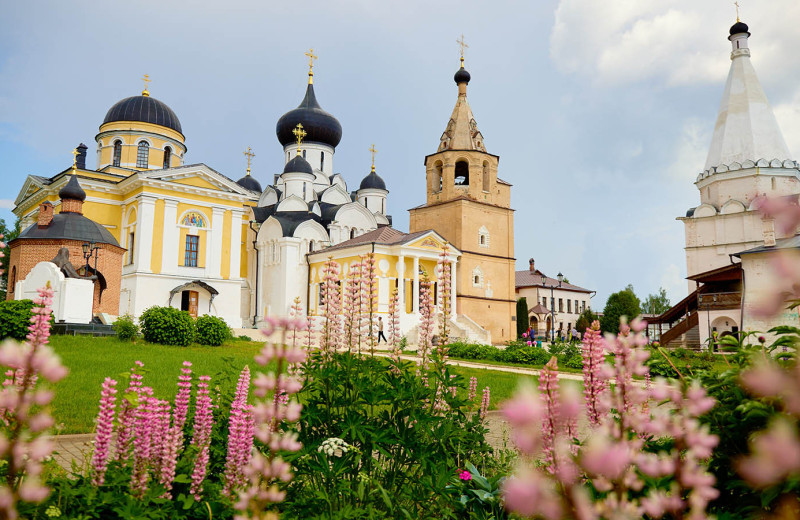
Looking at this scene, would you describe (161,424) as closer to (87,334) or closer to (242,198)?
(87,334)

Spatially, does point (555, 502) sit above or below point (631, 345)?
below

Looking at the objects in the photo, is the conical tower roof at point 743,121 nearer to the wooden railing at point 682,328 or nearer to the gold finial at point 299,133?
the wooden railing at point 682,328

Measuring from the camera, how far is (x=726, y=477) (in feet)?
7.98

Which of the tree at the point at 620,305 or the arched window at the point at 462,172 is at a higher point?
the arched window at the point at 462,172

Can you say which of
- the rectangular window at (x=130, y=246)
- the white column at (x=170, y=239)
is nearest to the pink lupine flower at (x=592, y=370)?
the white column at (x=170, y=239)

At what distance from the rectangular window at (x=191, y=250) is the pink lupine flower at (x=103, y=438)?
30.3 metres

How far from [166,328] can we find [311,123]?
2500 centimetres

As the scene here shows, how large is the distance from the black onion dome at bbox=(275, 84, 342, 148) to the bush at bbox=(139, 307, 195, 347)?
79.2 ft

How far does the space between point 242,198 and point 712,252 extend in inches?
1178

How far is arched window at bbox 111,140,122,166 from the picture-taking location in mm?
36219

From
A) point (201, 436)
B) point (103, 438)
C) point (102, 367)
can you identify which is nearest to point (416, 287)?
point (102, 367)

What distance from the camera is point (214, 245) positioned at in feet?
106

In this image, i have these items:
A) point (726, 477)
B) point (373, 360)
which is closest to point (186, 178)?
point (373, 360)

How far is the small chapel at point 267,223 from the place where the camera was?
3022 centimetres
